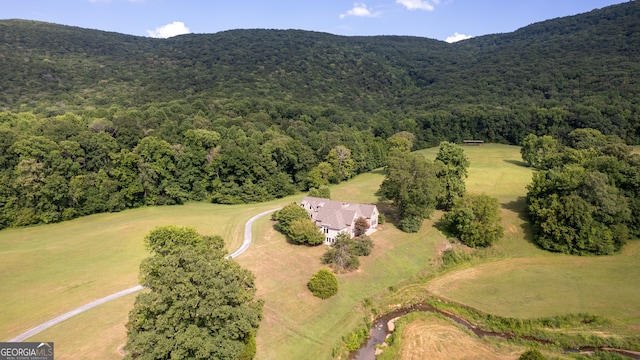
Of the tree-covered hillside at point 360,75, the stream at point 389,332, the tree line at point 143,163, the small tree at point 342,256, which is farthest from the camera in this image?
the tree-covered hillside at point 360,75

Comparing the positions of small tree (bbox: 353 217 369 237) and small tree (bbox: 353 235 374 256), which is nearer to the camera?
small tree (bbox: 353 235 374 256)

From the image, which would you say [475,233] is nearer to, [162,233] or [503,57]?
[162,233]

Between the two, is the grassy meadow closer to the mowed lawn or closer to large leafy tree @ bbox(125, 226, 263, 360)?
the mowed lawn

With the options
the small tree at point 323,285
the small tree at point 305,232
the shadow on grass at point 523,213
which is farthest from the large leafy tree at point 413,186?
the small tree at point 323,285

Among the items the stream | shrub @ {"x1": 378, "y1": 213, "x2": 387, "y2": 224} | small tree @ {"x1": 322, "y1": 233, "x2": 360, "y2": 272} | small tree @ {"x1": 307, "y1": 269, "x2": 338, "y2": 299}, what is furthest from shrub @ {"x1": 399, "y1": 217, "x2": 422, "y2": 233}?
small tree @ {"x1": 307, "y1": 269, "x2": 338, "y2": 299}

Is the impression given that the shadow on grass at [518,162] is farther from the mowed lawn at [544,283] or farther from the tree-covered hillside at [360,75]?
the mowed lawn at [544,283]

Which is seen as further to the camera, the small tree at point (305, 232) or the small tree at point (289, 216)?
the small tree at point (289, 216)

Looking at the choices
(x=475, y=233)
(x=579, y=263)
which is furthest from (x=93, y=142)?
(x=579, y=263)

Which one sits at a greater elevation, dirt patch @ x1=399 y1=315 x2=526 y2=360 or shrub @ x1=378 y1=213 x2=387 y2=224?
shrub @ x1=378 y1=213 x2=387 y2=224

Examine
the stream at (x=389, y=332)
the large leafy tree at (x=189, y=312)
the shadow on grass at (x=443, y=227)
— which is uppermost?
the large leafy tree at (x=189, y=312)
